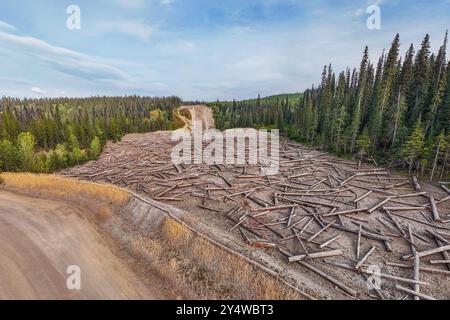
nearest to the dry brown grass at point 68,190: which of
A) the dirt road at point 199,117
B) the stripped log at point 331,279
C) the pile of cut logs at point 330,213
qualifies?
the pile of cut logs at point 330,213

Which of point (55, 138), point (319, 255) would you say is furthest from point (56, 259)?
point (55, 138)

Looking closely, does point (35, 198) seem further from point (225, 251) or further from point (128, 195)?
point (225, 251)

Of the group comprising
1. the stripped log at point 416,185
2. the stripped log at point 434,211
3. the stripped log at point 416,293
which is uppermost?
the stripped log at point 416,185

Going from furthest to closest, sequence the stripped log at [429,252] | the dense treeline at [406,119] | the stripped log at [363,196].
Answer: the dense treeline at [406,119]
the stripped log at [363,196]
the stripped log at [429,252]

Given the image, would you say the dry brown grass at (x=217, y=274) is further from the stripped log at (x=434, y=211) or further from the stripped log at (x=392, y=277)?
the stripped log at (x=434, y=211)

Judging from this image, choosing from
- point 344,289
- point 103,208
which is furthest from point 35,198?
point 344,289

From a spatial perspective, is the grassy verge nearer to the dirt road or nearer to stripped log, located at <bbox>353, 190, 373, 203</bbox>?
stripped log, located at <bbox>353, 190, 373, 203</bbox>
